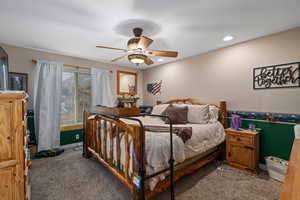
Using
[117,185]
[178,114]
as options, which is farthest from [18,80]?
[178,114]

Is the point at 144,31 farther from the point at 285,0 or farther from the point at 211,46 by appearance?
the point at 285,0

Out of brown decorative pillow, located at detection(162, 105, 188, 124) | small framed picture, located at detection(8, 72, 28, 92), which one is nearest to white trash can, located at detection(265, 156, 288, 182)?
brown decorative pillow, located at detection(162, 105, 188, 124)

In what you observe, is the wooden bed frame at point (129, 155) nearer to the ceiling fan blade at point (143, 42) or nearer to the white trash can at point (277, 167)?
the white trash can at point (277, 167)

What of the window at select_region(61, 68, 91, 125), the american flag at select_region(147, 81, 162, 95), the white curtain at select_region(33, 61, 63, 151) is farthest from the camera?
the american flag at select_region(147, 81, 162, 95)

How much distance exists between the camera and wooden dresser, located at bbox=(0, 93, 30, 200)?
1.10 metres

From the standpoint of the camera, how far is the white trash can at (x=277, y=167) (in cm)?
202

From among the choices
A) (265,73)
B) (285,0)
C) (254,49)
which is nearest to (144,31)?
(285,0)

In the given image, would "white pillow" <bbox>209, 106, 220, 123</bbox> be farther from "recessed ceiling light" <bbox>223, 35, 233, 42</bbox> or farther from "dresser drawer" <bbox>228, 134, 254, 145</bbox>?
"recessed ceiling light" <bbox>223, 35, 233, 42</bbox>

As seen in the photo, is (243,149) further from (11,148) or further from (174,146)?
(11,148)

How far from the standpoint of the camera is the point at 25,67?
9.71 ft

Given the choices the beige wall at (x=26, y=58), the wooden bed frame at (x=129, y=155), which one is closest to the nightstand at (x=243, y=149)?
the wooden bed frame at (x=129, y=155)

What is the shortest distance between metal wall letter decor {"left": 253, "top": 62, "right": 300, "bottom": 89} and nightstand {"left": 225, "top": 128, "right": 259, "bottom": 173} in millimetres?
890

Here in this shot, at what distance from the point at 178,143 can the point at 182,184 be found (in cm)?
72

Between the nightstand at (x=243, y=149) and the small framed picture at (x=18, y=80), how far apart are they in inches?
169
